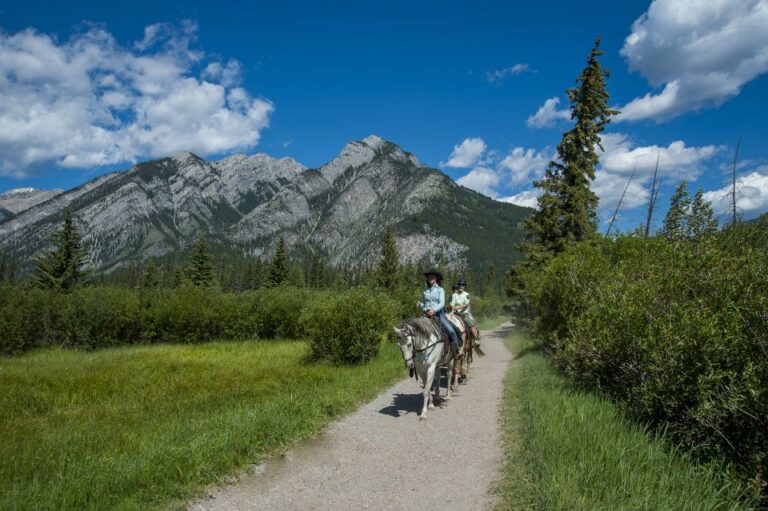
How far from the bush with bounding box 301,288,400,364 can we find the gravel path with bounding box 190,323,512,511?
240 inches

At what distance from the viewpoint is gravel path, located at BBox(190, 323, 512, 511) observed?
6.00 m

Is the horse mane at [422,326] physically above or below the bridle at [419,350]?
above

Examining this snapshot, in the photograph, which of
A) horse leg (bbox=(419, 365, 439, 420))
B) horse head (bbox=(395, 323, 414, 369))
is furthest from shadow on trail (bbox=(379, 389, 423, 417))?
horse head (bbox=(395, 323, 414, 369))

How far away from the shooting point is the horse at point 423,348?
9953 mm

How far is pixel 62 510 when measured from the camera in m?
5.28

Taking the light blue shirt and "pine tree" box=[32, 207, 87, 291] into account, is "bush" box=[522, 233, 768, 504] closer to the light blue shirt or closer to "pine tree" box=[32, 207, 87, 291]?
the light blue shirt

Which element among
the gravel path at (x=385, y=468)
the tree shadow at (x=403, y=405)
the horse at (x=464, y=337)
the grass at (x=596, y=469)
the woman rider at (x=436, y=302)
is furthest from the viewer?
the horse at (x=464, y=337)

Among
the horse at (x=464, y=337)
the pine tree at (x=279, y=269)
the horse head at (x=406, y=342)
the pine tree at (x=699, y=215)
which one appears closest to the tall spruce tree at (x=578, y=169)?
the pine tree at (x=699, y=215)

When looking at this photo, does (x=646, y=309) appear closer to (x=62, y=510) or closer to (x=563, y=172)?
(x=62, y=510)

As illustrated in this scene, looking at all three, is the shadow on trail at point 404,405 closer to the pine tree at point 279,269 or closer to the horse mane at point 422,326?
the horse mane at point 422,326

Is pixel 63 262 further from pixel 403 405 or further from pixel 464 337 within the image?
pixel 403 405

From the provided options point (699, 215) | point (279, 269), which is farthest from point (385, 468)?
point (279, 269)

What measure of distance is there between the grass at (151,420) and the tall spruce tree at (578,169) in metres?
14.0

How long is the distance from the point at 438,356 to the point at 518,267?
19694 mm
